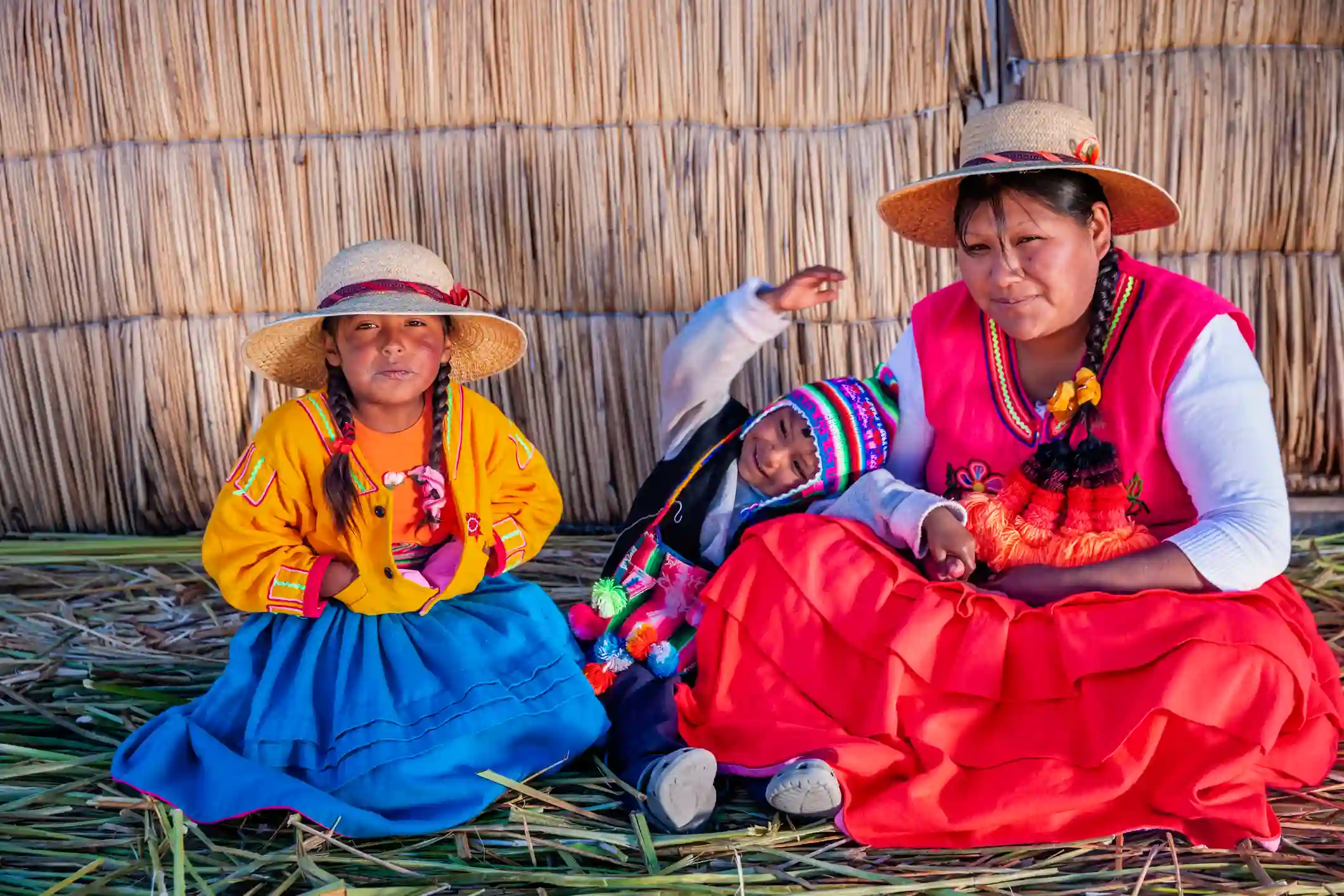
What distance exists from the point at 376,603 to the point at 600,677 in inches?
19.8

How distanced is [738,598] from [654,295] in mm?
1340

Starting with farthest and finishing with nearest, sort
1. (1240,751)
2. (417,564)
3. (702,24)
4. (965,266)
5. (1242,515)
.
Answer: (702,24), (417,564), (965,266), (1242,515), (1240,751)

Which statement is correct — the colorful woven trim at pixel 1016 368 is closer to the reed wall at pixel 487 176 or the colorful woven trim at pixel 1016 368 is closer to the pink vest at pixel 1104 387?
the pink vest at pixel 1104 387

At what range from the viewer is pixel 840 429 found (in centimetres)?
263

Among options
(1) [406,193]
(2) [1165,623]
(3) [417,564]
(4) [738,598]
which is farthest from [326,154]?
(2) [1165,623]

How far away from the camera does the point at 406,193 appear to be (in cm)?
349

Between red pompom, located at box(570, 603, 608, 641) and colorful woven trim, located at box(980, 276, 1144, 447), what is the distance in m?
0.97

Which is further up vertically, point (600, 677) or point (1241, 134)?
point (1241, 134)

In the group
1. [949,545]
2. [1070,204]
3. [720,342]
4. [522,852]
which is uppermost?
[1070,204]

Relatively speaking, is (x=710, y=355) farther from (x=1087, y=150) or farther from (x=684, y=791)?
(x=684, y=791)

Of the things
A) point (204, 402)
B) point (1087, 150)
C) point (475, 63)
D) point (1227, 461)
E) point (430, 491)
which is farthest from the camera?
point (204, 402)

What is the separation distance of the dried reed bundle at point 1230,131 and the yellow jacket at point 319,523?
1819 mm

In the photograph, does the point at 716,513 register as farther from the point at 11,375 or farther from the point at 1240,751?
the point at 11,375

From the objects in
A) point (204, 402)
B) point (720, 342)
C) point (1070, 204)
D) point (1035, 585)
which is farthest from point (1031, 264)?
point (204, 402)
